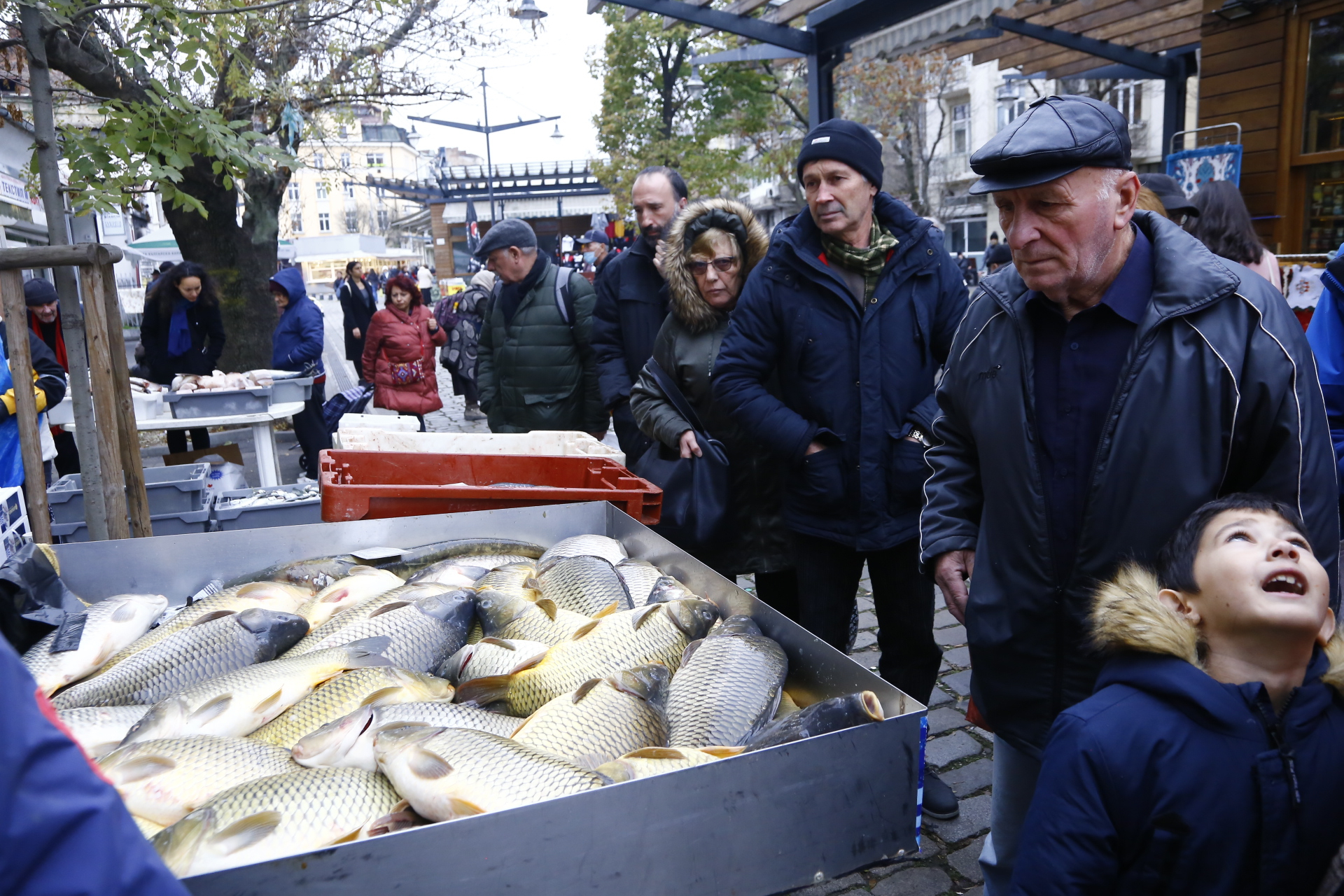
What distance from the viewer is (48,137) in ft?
13.0

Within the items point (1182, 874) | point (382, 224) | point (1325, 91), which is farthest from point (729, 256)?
point (382, 224)

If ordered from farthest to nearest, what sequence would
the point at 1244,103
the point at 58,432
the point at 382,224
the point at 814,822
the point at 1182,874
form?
the point at 382,224 < the point at 58,432 < the point at 1244,103 < the point at 814,822 < the point at 1182,874

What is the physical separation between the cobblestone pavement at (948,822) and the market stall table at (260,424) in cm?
452

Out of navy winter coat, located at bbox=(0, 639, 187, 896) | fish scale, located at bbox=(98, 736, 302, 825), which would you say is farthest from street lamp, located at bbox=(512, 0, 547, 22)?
navy winter coat, located at bbox=(0, 639, 187, 896)

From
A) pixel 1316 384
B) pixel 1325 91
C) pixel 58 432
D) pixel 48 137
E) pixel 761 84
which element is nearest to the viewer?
pixel 1316 384

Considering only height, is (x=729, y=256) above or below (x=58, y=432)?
above

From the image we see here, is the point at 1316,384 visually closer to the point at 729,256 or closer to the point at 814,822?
the point at 814,822

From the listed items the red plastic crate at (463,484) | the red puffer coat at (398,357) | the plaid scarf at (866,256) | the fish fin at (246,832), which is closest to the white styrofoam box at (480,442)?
the red plastic crate at (463,484)

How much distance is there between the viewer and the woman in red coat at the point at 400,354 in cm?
909

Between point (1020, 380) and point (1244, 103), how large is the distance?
650cm

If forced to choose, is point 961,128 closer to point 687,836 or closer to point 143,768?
point 687,836

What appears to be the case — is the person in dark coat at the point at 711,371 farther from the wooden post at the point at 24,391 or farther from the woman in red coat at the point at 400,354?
the woman in red coat at the point at 400,354

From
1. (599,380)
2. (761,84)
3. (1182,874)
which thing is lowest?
(1182,874)

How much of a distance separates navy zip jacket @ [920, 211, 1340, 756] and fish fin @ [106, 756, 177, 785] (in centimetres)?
167
